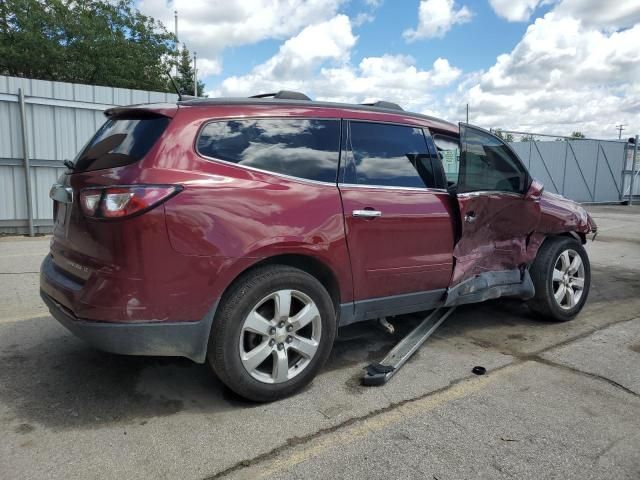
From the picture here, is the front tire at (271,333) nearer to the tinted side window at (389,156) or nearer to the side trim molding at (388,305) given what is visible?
the side trim molding at (388,305)

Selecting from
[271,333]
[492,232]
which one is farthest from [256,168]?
[492,232]

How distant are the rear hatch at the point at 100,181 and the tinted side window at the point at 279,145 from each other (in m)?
0.32

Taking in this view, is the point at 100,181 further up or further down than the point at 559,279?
further up

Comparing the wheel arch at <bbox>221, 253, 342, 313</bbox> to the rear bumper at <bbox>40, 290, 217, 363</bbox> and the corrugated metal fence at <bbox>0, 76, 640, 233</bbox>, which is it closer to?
the rear bumper at <bbox>40, 290, 217, 363</bbox>

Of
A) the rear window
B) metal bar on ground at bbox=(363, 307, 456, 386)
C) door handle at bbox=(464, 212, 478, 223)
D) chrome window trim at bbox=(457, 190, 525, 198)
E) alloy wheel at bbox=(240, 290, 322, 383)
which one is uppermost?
the rear window

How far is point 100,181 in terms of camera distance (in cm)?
289

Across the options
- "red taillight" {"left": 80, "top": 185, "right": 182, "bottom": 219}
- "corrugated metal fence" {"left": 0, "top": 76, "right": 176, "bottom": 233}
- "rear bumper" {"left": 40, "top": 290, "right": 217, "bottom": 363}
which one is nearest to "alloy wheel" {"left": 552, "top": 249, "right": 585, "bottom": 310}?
"rear bumper" {"left": 40, "top": 290, "right": 217, "bottom": 363}

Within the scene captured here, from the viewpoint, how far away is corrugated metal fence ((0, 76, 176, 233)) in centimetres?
1011

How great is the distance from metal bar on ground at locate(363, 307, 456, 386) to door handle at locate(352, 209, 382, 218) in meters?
1.06

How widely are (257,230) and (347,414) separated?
1.20 metres

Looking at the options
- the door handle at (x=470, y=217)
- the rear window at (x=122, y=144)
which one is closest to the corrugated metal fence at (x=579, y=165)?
the door handle at (x=470, y=217)

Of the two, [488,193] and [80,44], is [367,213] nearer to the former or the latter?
[488,193]

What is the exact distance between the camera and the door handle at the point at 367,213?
3.43m

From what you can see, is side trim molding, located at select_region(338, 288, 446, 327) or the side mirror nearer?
side trim molding, located at select_region(338, 288, 446, 327)
